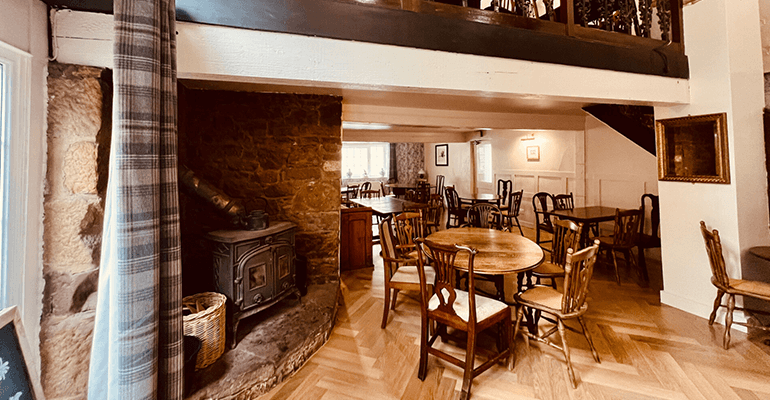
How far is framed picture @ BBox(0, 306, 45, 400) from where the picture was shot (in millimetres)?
815

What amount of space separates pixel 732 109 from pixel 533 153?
4458 mm

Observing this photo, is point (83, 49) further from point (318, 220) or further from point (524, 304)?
point (524, 304)

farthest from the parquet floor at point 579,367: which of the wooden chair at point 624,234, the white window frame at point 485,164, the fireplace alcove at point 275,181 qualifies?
the white window frame at point 485,164

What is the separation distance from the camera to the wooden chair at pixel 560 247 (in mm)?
2697

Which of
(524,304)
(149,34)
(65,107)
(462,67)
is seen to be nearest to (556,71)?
(462,67)

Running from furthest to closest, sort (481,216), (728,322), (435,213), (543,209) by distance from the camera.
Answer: (435,213) < (481,216) < (543,209) < (728,322)

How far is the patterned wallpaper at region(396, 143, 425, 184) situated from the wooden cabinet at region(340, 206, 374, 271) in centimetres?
716

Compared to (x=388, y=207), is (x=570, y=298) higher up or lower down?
lower down

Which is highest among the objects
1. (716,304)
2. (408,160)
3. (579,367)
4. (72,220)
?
(408,160)

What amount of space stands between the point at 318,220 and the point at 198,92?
168cm

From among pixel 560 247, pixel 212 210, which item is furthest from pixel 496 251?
pixel 212 210

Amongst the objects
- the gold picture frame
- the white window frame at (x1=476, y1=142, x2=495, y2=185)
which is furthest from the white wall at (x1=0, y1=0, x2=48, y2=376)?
the white window frame at (x1=476, y1=142, x2=495, y2=185)

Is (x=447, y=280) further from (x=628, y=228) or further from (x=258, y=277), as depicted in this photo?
(x=628, y=228)

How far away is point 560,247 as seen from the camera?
297 centimetres
